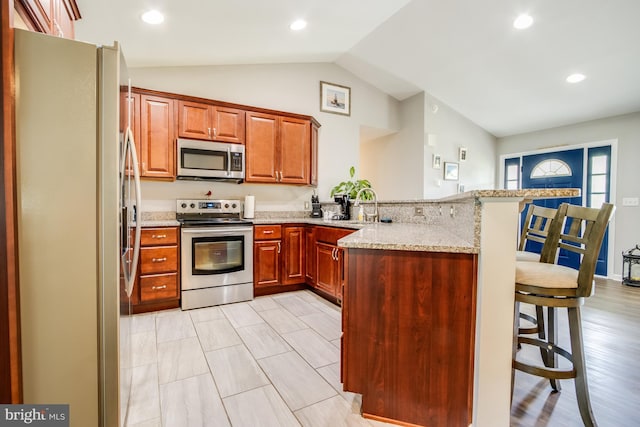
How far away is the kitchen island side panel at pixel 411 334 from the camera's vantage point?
1.27 meters

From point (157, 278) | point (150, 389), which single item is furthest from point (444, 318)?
point (157, 278)

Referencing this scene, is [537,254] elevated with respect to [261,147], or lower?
lower

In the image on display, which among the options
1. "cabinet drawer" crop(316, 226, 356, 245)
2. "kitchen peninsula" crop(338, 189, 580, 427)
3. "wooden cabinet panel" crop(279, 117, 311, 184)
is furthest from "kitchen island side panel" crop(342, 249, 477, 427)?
"wooden cabinet panel" crop(279, 117, 311, 184)

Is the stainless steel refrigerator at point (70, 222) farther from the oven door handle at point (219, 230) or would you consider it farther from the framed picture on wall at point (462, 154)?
the framed picture on wall at point (462, 154)

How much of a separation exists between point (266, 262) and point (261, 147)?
1.42 m

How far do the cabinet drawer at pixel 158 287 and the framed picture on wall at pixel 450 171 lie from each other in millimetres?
4425

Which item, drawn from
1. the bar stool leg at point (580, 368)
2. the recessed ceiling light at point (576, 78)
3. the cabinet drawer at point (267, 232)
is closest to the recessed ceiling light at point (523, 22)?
the recessed ceiling light at point (576, 78)

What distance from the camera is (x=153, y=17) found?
2.40m

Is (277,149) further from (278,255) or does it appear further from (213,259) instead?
(213,259)

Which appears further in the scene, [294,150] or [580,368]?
[294,150]

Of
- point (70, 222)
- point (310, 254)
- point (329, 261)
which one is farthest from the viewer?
point (310, 254)

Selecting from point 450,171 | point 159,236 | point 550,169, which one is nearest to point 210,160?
point 159,236

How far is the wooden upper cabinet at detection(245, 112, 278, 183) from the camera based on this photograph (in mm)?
3490

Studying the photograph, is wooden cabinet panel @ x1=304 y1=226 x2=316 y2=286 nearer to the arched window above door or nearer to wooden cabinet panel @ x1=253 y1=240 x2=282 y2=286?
wooden cabinet panel @ x1=253 y1=240 x2=282 y2=286
